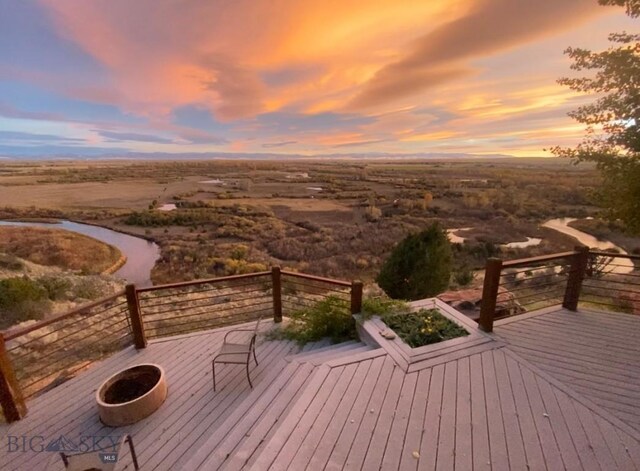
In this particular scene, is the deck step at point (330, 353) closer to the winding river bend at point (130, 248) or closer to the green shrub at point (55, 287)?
the green shrub at point (55, 287)

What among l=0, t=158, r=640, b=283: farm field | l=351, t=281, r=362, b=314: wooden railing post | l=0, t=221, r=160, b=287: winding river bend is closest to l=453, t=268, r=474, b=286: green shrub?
l=0, t=158, r=640, b=283: farm field

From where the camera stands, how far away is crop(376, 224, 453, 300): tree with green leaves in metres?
9.91

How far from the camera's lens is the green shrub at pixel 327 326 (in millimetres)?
5594

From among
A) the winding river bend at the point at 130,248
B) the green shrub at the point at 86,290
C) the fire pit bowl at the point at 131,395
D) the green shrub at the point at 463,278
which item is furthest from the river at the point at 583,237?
the winding river bend at the point at 130,248

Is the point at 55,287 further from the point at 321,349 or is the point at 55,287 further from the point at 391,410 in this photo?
the point at 391,410

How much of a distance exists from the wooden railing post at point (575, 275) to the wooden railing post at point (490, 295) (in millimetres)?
1770

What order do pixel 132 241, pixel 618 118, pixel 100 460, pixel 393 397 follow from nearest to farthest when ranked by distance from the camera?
pixel 100 460 → pixel 393 397 → pixel 618 118 → pixel 132 241

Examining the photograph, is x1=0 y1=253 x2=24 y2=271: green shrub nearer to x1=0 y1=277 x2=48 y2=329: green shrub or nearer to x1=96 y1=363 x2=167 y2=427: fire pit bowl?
x1=0 y1=277 x2=48 y2=329: green shrub

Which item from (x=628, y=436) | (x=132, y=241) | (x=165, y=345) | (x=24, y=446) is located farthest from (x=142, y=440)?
(x=132, y=241)

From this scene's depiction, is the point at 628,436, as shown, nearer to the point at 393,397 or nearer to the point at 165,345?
the point at 393,397

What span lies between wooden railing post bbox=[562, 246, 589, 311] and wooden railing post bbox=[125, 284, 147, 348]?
7439mm

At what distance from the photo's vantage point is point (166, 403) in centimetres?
430

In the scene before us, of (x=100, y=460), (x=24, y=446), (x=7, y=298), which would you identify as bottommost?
(x=7, y=298)

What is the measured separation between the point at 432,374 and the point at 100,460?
352cm
